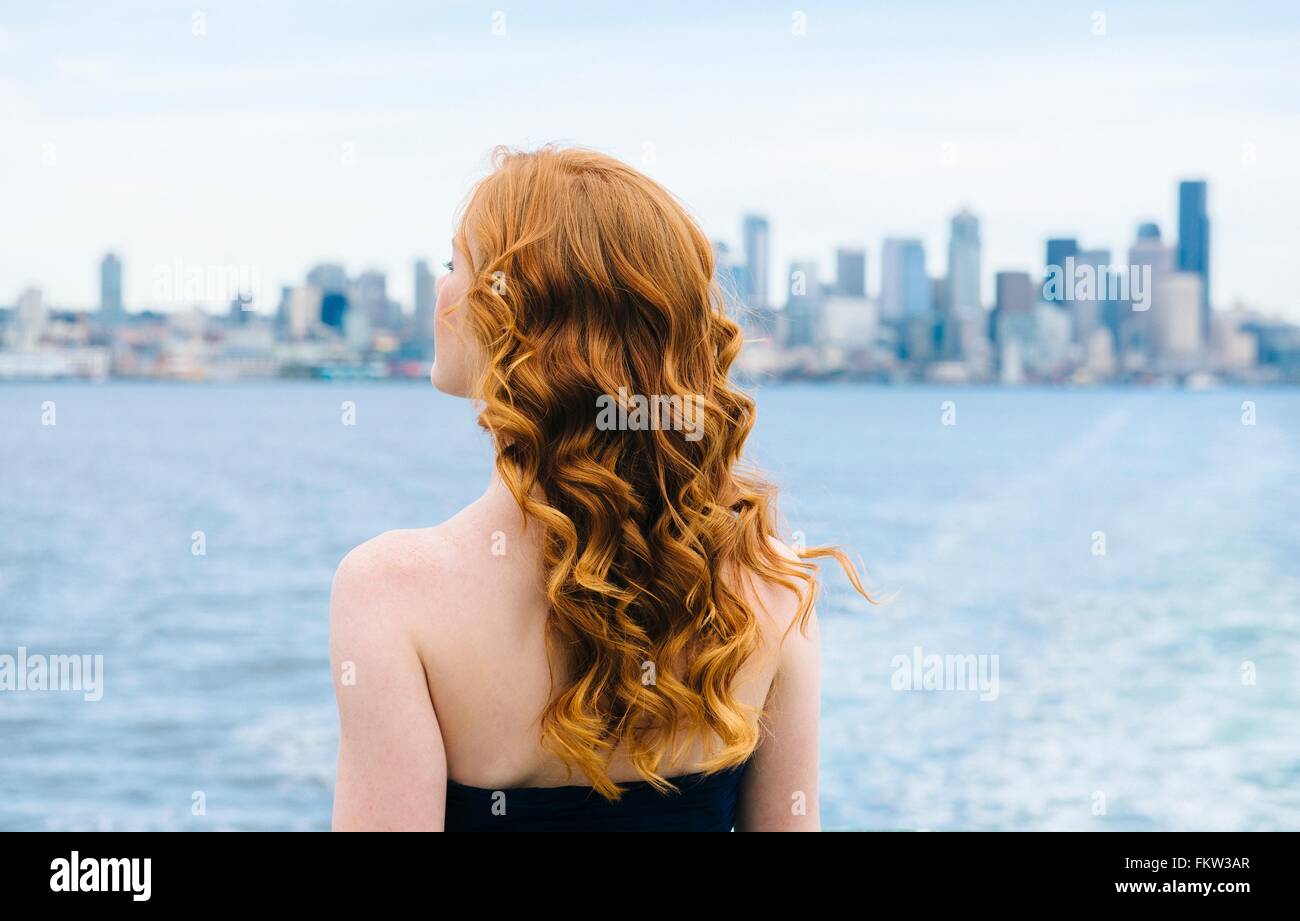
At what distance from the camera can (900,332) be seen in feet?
243

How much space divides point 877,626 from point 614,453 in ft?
66.0

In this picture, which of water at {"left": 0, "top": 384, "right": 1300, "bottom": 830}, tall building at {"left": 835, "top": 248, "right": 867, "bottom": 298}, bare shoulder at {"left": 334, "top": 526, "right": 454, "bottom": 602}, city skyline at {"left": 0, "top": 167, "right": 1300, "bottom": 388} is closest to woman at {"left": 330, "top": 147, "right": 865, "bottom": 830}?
bare shoulder at {"left": 334, "top": 526, "right": 454, "bottom": 602}

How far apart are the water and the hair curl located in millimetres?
333

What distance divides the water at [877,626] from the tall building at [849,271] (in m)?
11.3

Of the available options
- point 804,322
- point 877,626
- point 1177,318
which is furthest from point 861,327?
point 877,626

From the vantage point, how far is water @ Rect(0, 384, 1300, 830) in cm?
1357

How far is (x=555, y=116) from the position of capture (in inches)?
2766

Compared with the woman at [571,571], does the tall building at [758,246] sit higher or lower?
higher

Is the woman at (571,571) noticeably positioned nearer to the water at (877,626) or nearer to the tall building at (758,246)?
the water at (877,626)

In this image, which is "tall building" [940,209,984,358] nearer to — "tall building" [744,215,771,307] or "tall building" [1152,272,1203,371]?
"tall building" [1152,272,1203,371]

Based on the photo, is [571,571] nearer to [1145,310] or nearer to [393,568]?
[393,568]

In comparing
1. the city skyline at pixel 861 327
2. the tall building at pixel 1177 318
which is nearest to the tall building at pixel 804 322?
the city skyline at pixel 861 327

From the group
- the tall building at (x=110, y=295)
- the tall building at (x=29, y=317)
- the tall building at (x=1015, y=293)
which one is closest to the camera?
the tall building at (x=110, y=295)

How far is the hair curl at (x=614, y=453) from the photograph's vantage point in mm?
1619
